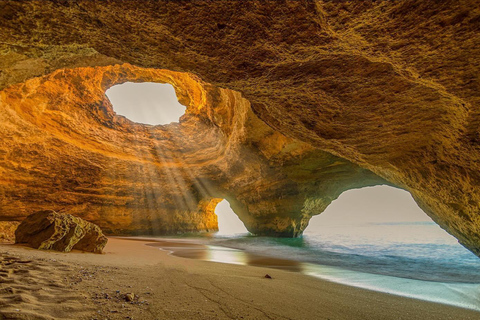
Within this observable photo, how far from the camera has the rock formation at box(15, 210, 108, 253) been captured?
4.27 metres

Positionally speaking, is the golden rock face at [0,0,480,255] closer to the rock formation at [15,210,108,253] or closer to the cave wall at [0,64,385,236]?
the cave wall at [0,64,385,236]

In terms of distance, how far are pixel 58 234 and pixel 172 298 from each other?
12.2ft

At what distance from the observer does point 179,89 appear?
13.1 m

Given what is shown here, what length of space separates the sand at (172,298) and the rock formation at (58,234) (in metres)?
1.47

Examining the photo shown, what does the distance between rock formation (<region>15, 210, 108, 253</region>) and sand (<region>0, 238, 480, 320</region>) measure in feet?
4.83

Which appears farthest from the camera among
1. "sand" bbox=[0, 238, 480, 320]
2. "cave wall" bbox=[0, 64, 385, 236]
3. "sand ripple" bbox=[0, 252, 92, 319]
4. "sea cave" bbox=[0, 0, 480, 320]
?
"cave wall" bbox=[0, 64, 385, 236]

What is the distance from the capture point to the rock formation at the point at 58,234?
14.0 feet

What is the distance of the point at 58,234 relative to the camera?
435cm

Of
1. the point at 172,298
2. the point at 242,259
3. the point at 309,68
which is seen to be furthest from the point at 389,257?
the point at 172,298

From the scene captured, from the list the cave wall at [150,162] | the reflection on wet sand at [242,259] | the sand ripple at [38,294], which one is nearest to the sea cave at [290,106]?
the sand ripple at [38,294]

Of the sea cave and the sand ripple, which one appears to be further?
the sea cave

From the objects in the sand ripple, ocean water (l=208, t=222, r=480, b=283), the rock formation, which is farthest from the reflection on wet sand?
the sand ripple

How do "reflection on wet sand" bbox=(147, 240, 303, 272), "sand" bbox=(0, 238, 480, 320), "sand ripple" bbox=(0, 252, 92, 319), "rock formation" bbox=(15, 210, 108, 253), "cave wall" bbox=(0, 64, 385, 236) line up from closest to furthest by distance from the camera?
1. "sand ripple" bbox=(0, 252, 92, 319)
2. "sand" bbox=(0, 238, 480, 320)
3. "rock formation" bbox=(15, 210, 108, 253)
4. "reflection on wet sand" bbox=(147, 240, 303, 272)
5. "cave wall" bbox=(0, 64, 385, 236)

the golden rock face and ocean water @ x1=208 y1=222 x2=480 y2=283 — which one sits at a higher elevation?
the golden rock face
